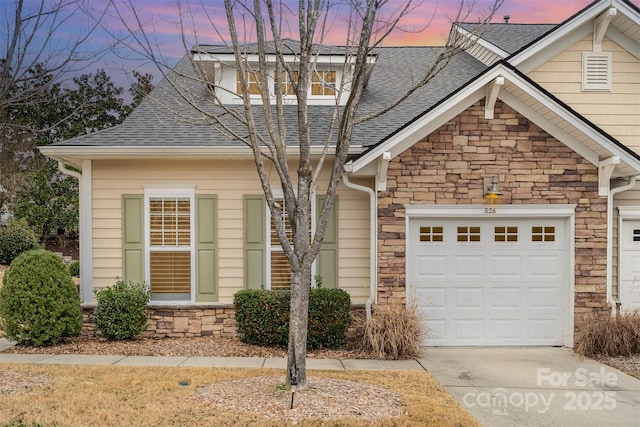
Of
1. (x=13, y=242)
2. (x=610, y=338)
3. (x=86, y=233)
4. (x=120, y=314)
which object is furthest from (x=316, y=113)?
(x=13, y=242)

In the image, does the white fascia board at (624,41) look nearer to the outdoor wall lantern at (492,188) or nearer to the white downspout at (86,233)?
the outdoor wall lantern at (492,188)

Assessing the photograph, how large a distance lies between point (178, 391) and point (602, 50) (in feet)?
30.1

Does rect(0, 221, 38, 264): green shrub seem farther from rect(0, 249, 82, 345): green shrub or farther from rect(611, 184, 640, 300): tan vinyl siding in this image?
rect(611, 184, 640, 300): tan vinyl siding

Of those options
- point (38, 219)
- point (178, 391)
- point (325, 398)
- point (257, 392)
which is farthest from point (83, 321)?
point (38, 219)

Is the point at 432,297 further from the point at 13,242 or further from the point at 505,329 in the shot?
the point at 13,242

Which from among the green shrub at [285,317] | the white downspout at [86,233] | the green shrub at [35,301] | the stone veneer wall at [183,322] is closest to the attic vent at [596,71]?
the green shrub at [285,317]

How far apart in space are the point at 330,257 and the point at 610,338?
15.0 feet

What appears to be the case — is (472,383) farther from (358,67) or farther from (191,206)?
(191,206)

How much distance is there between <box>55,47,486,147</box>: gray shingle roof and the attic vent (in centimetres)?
259

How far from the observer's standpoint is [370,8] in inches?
257

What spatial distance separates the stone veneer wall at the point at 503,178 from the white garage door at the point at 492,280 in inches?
15.6

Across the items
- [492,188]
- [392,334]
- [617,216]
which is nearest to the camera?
[392,334]

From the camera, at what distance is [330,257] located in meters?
10.5

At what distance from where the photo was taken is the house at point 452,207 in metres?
9.70
